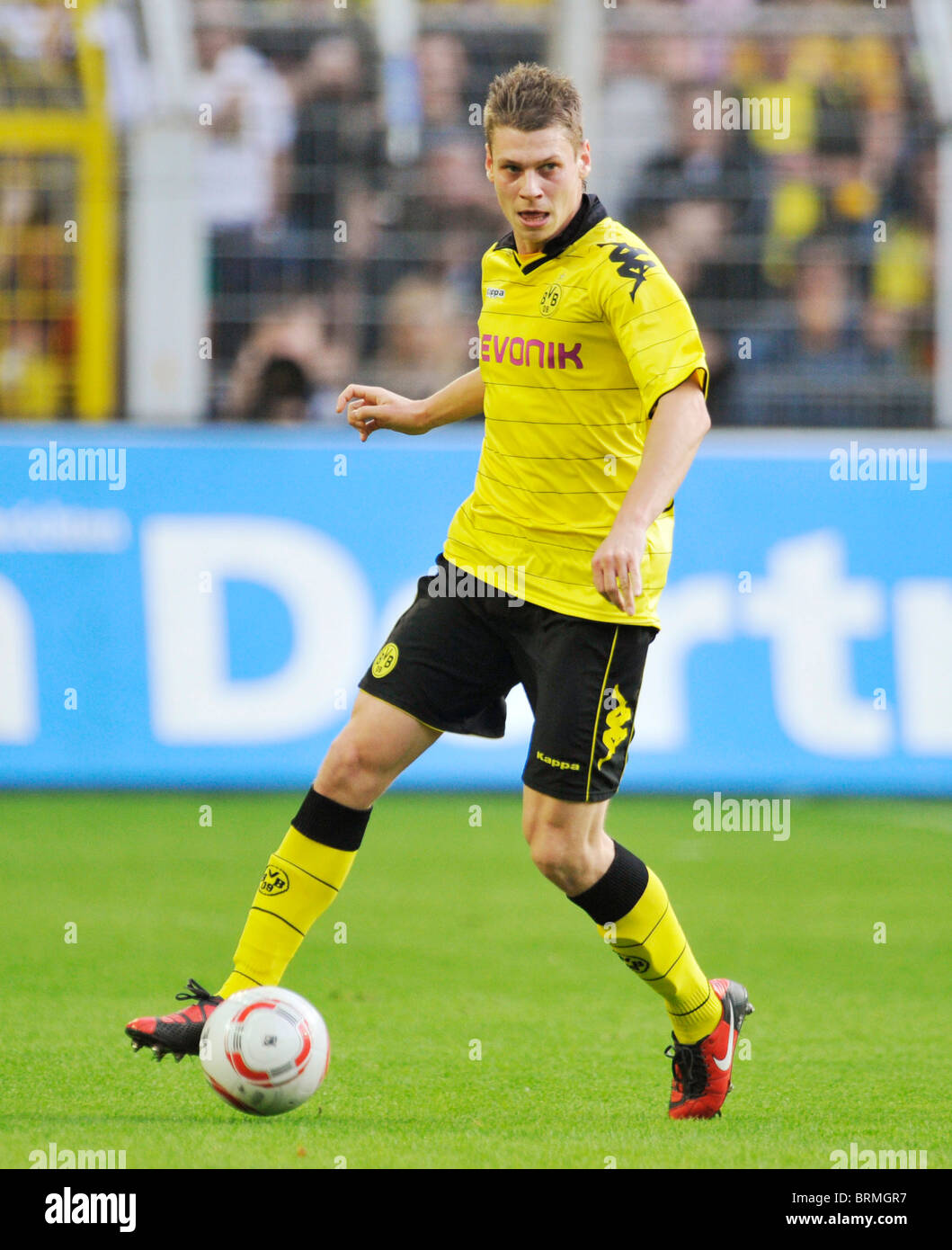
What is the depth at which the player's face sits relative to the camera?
151 inches

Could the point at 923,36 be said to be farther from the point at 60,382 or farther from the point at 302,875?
the point at 302,875

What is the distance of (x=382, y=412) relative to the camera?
4.43m

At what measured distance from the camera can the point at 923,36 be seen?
1034cm

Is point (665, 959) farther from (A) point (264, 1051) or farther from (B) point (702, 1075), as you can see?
Result: (A) point (264, 1051)

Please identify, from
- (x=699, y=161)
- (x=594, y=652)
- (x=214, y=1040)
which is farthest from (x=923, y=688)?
(x=214, y=1040)

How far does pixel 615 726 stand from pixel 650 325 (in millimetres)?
859

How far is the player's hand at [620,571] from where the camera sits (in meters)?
3.53

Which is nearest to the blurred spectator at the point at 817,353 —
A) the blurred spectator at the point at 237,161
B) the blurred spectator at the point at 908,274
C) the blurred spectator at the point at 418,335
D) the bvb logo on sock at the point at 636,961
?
the blurred spectator at the point at 908,274

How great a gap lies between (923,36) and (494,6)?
2.43 metres

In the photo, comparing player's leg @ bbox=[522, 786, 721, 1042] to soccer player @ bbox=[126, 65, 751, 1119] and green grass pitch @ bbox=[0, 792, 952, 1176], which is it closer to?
soccer player @ bbox=[126, 65, 751, 1119]

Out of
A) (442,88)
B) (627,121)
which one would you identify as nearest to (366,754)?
(442,88)

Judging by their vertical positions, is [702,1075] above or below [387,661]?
below

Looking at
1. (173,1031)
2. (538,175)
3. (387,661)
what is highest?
(538,175)
